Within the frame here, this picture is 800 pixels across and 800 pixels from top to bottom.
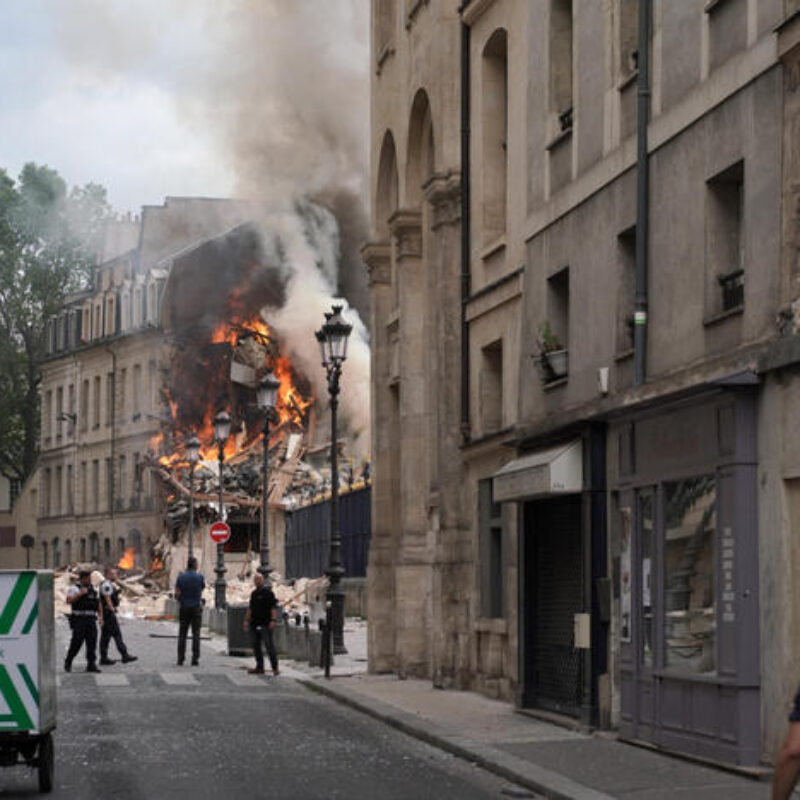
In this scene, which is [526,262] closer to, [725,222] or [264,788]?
[725,222]

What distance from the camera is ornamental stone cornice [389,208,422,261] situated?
3078cm

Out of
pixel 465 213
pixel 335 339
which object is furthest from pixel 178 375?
pixel 465 213

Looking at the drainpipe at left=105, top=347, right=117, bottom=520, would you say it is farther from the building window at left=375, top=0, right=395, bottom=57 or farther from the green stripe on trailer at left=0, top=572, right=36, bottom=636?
the green stripe on trailer at left=0, top=572, right=36, bottom=636

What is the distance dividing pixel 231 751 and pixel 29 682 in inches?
175

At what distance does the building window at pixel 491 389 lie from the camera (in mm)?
26547

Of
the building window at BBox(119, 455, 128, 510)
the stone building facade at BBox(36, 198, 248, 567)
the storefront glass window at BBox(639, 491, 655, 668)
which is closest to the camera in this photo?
the storefront glass window at BBox(639, 491, 655, 668)

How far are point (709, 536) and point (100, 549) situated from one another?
273 feet

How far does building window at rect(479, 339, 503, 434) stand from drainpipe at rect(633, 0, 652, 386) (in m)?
7.75

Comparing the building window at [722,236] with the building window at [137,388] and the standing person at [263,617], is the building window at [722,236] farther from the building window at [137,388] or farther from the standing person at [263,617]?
the building window at [137,388]

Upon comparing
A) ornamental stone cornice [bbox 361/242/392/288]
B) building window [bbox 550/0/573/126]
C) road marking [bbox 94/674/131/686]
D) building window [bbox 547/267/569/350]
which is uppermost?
building window [bbox 550/0/573/126]

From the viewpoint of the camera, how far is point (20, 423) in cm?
10888

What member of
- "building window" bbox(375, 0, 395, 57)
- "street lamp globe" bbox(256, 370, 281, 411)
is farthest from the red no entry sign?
"building window" bbox(375, 0, 395, 57)

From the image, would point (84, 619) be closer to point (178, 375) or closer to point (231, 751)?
point (231, 751)

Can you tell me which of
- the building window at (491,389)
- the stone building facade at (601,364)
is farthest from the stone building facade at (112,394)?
the building window at (491,389)
